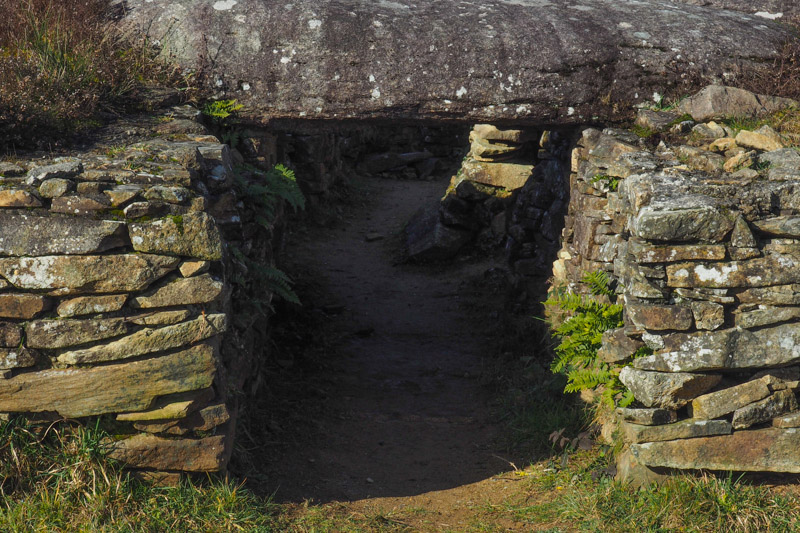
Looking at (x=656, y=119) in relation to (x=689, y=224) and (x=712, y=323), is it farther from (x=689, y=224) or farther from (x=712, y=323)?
(x=712, y=323)

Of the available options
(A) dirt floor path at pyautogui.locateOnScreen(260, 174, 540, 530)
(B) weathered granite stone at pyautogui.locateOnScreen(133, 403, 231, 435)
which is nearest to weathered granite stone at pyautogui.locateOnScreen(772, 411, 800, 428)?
(A) dirt floor path at pyautogui.locateOnScreen(260, 174, 540, 530)

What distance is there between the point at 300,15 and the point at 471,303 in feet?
15.7

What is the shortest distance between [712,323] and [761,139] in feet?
6.56

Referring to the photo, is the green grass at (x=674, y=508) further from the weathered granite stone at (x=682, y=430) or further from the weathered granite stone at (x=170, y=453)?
the weathered granite stone at (x=170, y=453)

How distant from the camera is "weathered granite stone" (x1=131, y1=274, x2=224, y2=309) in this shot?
4340 millimetres

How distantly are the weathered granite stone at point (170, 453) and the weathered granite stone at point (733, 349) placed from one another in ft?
9.80

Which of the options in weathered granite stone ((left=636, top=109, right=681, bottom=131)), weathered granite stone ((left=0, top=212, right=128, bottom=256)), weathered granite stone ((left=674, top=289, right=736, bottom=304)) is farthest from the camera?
weathered granite stone ((left=636, top=109, right=681, bottom=131))

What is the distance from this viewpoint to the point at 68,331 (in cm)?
428

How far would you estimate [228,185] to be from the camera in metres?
5.57

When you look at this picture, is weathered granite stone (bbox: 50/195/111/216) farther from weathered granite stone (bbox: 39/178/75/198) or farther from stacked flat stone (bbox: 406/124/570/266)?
stacked flat stone (bbox: 406/124/570/266)

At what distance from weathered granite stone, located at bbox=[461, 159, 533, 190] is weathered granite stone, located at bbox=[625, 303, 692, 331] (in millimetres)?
7420

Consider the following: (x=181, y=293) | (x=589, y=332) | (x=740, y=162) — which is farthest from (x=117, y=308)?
(x=740, y=162)

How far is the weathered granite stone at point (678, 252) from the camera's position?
4477mm

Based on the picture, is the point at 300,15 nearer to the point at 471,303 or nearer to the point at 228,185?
the point at 228,185
